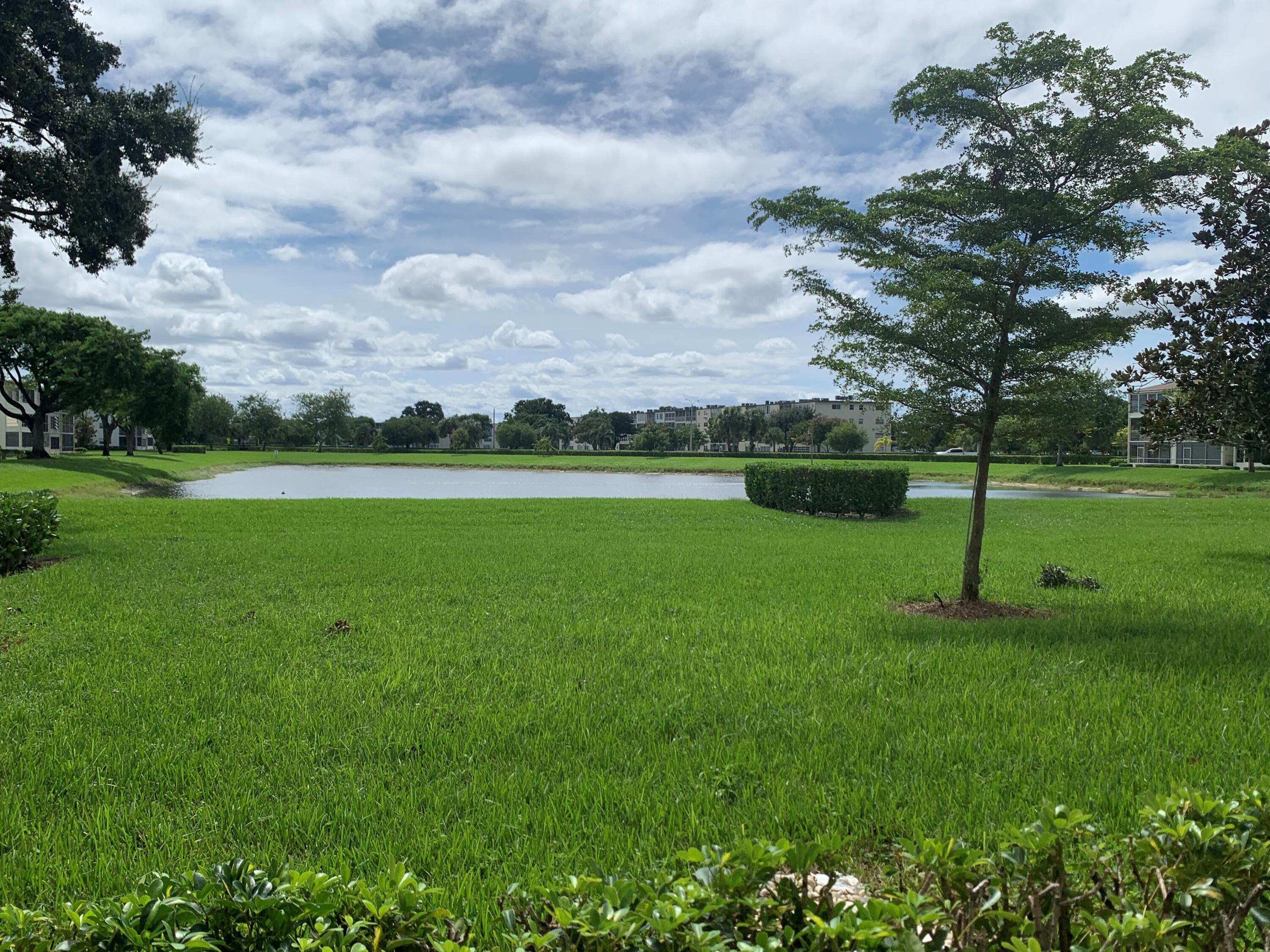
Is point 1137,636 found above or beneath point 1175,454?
beneath

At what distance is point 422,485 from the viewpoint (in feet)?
134

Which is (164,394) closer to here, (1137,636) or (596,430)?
(1137,636)

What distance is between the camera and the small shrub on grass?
971 cm

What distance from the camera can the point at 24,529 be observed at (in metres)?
10.6

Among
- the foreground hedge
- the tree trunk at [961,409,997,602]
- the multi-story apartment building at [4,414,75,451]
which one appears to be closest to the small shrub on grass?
the tree trunk at [961,409,997,602]

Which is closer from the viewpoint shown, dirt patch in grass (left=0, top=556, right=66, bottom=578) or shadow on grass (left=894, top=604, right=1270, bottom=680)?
shadow on grass (left=894, top=604, right=1270, bottom=680)

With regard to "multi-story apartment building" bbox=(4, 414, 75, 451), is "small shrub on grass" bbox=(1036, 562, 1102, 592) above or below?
below

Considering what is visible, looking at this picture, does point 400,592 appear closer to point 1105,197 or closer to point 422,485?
point 1105,197

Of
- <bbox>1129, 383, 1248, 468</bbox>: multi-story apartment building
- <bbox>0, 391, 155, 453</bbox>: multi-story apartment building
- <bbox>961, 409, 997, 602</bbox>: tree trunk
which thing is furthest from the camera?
<bbox>0, 391, 155, 453</bbox>: multi-story apartment building

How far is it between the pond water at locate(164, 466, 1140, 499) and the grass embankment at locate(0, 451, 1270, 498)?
2750 mm

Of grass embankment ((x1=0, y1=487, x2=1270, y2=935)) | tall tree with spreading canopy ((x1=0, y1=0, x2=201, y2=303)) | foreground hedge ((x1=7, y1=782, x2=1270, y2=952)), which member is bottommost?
grass embankment ((x1=0, y1=487, x2=1270, y2=935))

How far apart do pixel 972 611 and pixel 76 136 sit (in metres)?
15.8

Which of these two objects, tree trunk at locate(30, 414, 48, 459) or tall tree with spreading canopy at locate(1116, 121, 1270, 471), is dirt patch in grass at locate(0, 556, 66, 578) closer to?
tall tree with spreading canopy at locate(1116, 121, 1270, 471)

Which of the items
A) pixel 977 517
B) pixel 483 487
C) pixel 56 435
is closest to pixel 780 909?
pixel 977 517
